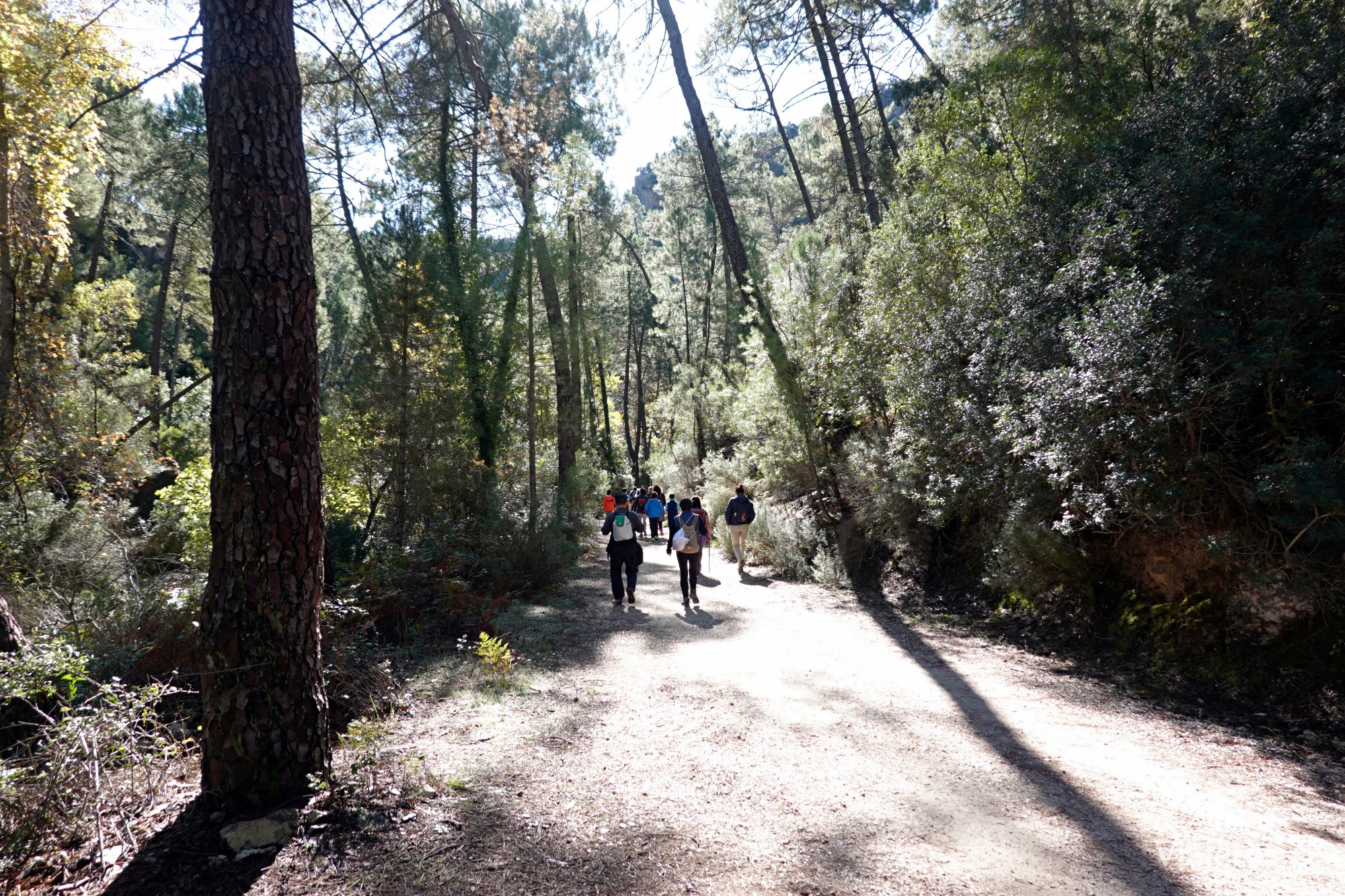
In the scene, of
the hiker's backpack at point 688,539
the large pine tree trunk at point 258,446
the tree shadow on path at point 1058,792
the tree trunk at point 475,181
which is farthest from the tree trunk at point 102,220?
the tree shadow on path at point 1058,792

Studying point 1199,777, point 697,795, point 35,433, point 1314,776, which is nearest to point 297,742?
point 697,795

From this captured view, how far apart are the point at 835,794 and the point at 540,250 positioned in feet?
34.8

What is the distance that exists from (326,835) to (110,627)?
4.05 m

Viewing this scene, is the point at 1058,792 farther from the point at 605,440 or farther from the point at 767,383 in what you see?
the point at 605,440

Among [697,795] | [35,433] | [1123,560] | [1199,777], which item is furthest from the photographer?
[35,433]

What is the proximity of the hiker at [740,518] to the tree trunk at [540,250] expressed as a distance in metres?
5.27

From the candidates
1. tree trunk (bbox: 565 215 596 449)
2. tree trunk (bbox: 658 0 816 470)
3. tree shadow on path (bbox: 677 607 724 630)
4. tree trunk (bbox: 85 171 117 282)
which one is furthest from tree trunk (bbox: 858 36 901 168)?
tree trunk (bbox: 85 171 117 282)

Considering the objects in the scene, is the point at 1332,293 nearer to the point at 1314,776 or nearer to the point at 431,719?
the point at 1314,776

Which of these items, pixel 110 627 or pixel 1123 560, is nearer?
pixel 110 627

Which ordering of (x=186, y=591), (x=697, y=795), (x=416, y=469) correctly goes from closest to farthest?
(x=697, y=795)
(x=186, y=591)
(x=416, y=469)

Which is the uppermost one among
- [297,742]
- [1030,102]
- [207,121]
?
[1030,102]

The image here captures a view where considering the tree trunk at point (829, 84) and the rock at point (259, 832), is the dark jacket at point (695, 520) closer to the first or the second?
the rock at point (259, 832)

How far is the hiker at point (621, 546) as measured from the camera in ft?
30.2

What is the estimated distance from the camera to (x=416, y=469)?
10602 mm
